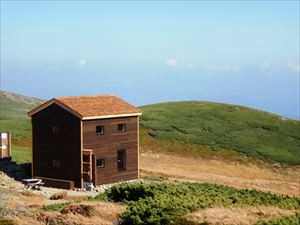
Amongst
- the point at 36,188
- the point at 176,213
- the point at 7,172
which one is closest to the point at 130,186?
the point at 176,213

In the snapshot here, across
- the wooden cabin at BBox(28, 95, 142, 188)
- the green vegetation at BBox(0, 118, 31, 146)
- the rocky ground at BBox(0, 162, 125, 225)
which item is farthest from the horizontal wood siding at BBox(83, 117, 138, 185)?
the green vegetation at BBox(0, 118, 31, 146)

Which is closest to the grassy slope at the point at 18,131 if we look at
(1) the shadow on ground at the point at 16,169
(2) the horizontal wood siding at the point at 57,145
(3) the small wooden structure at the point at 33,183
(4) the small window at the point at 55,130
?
(1) the shadow on ground at the point at 16,169

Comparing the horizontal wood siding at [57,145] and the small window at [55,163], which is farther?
the small window at [55,163]

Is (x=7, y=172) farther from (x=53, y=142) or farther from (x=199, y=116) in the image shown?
(x=199, y=116)

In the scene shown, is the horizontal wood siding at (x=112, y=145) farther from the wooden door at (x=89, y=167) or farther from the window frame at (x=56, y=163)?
the window frame at (x=56, y=163)

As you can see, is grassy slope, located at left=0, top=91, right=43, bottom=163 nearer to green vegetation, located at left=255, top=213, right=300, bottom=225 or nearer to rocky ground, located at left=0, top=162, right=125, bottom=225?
rocky ground, located at left=0, top=162, right=125, bottom=225

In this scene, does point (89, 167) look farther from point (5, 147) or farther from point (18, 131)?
point (18, 131)

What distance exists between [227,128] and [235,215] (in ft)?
191

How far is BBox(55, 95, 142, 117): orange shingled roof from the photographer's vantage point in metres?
41.9

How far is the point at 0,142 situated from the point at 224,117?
151ft

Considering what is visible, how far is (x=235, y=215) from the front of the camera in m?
23.9

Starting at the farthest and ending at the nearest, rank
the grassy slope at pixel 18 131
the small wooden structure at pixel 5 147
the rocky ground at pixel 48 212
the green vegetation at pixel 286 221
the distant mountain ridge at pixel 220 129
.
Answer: the distant mountain ridge at pixel 220 129 → the grassy slope at pixel 18 131 → the small wooden structure at pixel 5 147 → the rocky ground at pixel 48 212 → the green vegetation at pixel 286 221

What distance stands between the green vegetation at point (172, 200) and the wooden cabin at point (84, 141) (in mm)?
10136

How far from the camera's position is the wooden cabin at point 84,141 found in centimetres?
4144
